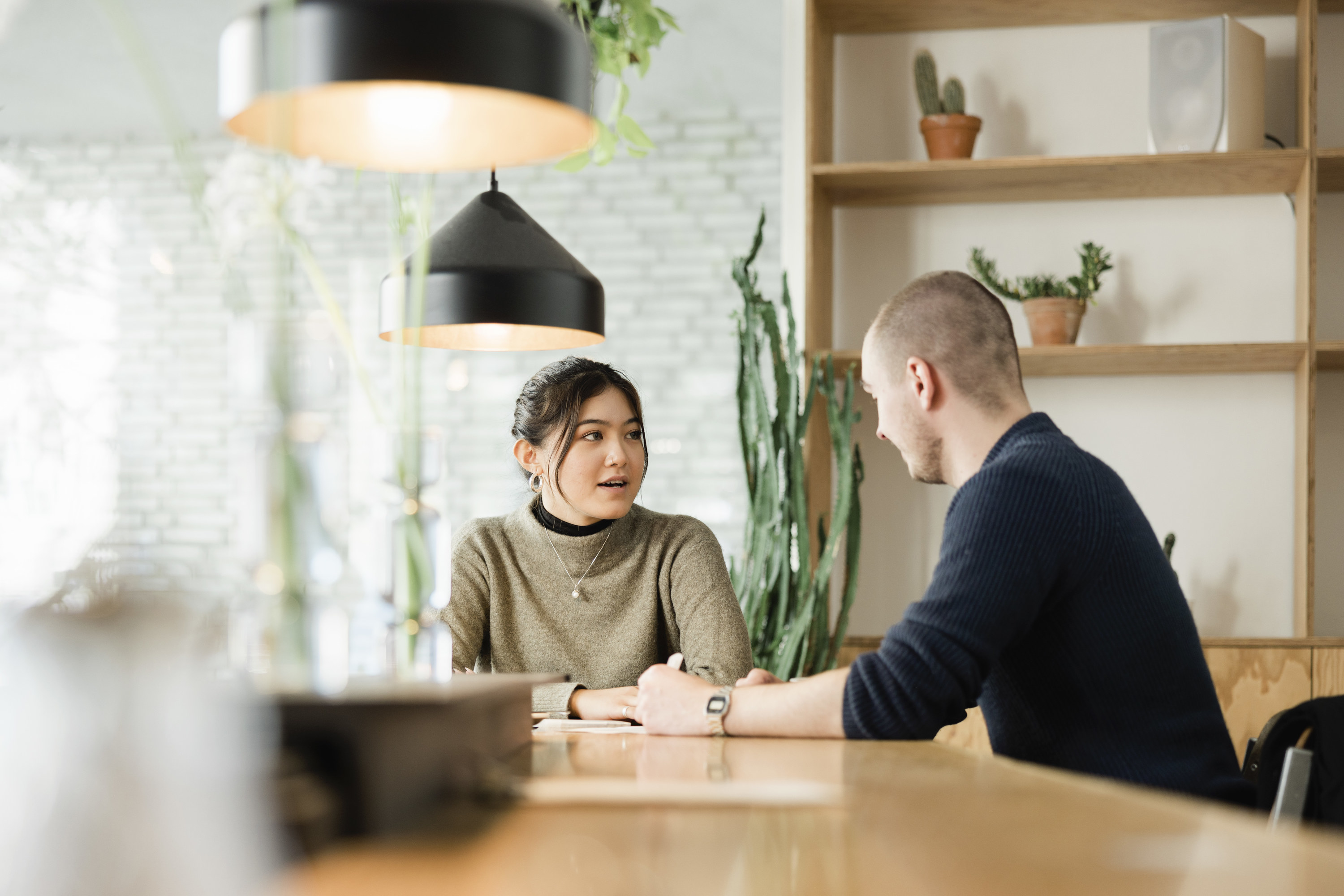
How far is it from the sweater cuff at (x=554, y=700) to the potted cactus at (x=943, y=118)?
2007 mm

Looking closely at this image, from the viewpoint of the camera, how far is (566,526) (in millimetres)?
2355

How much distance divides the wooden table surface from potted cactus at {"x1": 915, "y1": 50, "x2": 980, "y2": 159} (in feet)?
8.30

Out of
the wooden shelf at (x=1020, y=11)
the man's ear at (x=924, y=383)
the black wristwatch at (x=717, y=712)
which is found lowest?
the black wristwatch at (x=717, y=712)

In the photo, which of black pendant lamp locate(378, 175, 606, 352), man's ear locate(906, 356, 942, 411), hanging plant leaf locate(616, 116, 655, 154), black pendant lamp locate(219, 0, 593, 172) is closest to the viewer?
black pendant lamp locate(219, 0, 593, 172)

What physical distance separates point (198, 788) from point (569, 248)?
13.6 feet

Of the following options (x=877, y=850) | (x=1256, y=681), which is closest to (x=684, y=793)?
(x=877, y=850)

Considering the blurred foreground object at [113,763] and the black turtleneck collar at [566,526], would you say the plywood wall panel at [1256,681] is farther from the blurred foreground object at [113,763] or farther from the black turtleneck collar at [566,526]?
the blurred foreground object at [113,763]

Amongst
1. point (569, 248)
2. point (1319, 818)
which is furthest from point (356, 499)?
point (1319, 818)

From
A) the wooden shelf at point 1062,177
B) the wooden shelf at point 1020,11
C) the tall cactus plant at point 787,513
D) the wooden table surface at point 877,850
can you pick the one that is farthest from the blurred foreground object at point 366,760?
the wooden shelf at point 1020,11

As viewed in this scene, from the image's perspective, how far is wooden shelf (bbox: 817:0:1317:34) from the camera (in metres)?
3.24

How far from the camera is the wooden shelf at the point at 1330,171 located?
116 inches

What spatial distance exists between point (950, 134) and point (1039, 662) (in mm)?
2088

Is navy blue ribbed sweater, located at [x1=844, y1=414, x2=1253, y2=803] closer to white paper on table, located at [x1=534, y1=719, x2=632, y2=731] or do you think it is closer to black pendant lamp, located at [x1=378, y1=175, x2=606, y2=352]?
white paper on table, located at [x1=534, y1=719, x2=632, y2=731]

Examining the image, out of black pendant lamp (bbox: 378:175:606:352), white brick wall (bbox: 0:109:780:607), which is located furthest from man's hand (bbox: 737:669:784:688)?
white brick wall (bbox: 0:109:780:607)
